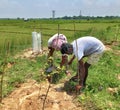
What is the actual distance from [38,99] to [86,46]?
1261 millimetres

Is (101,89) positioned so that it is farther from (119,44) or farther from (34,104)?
(119,44)

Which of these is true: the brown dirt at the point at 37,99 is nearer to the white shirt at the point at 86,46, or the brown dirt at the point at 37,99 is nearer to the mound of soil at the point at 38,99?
the mound of soil at the point at 38,99

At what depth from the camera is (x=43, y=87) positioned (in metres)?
6.64

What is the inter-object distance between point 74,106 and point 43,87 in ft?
3.53

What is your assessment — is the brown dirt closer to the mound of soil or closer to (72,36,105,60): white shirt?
the mound of soil

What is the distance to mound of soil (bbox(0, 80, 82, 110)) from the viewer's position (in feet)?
18.9

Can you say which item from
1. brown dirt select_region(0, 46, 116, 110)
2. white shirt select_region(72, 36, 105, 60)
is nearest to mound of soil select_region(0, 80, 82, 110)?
brown dirt select_region(0, 46, 116, 110)

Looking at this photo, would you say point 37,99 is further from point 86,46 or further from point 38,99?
point 86,46

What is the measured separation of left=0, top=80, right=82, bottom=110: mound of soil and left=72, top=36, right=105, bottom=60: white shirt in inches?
32.2

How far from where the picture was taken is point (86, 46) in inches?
246

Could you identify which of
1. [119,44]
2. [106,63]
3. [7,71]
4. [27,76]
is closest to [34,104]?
[27,76]

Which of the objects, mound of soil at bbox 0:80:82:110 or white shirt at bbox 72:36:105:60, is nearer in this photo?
mound of soil at bbox 0:80:82:110

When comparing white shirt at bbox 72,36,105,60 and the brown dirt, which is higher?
white shirt at bbox 72,36,105,60

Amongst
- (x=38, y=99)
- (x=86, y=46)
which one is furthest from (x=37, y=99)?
(x=86, y=46)
